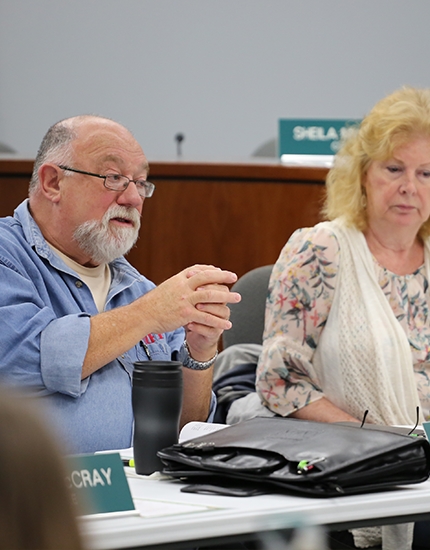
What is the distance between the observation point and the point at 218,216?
336cm

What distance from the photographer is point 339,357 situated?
2.31 meters

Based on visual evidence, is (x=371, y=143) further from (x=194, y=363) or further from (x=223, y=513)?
(x=223, y=513)

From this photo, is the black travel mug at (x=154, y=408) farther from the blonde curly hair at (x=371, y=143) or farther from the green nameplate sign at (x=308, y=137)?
the green nameplate sign at (x=308, y=137)

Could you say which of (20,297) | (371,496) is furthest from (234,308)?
(371,496)

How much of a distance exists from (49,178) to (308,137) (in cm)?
201

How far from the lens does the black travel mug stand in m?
1.41

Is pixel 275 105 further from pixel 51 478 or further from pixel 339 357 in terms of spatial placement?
pixel 51 478

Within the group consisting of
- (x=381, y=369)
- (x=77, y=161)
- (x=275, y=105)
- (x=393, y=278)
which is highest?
(x=275, y=105)

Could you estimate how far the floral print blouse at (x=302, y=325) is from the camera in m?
2.29

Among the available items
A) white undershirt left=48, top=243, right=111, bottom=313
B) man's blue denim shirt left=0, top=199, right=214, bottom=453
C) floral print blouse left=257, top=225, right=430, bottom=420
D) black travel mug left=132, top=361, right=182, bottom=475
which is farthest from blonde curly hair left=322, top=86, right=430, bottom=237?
black travel mug left=132, top=361, right=182, bottom=475

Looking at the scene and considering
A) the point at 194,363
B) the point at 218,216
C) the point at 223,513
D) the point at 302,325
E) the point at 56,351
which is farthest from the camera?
the point at 218,216

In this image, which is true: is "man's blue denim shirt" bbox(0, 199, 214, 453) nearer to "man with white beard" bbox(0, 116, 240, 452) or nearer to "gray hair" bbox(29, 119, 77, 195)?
"man with white beard" bbox(0, 116, 240, 452)

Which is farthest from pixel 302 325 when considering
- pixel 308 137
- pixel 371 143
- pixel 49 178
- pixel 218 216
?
pixel 308 137

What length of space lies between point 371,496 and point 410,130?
138 cm
